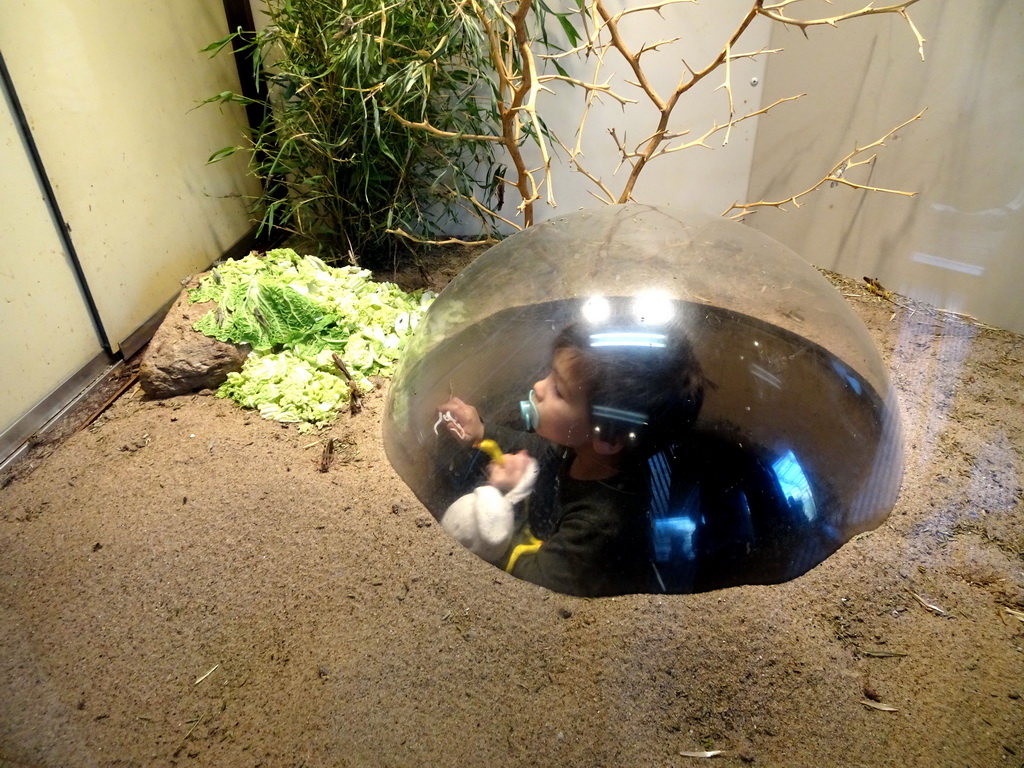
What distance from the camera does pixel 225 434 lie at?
190 centimetres

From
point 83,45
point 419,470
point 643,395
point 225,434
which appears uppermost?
point 83,45

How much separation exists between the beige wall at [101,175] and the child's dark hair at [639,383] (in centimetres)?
156

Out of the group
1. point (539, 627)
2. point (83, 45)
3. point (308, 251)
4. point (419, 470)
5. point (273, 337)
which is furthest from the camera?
point (308, 251)

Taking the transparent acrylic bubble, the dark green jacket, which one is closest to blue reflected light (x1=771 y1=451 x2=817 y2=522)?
the transparent acrylic bubble

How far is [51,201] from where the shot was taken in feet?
6.27

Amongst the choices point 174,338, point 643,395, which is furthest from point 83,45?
point 643,395

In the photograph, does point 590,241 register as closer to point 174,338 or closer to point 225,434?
point 225,434

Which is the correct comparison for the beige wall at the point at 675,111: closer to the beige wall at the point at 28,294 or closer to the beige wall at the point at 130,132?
the beige wall at the point at 130,132

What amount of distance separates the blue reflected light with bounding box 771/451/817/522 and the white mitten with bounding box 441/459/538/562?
43cm

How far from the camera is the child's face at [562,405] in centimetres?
114

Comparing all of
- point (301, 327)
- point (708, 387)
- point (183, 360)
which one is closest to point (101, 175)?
point (183, 360)

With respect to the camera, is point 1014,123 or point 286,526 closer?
point 286,526

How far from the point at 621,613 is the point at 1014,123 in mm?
1929

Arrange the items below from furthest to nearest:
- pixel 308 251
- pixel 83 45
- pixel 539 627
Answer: pixel 308 251, pixel 83 45, pixel 539 627
